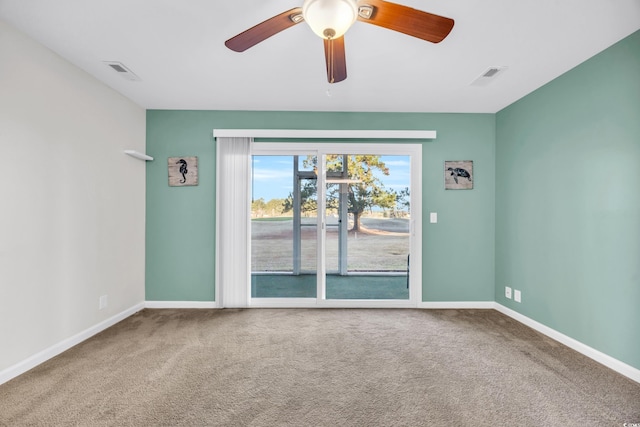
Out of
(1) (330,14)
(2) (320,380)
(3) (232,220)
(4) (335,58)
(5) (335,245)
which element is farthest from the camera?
(5) (335,245)

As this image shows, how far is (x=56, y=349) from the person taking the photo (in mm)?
2303

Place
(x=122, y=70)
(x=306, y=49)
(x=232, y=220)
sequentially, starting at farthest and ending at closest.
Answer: (x=232, y=220) < (x=122, y=70) < (x=306, y=49)

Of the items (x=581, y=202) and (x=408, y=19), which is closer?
(x=408, y=19)

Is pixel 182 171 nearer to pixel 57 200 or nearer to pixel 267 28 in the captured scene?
pixel 57 200

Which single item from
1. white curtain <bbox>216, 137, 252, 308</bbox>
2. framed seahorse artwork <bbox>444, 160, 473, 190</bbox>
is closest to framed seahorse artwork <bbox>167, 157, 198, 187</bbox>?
white curtain <bbox>216, 137, 252, 308</bbox>

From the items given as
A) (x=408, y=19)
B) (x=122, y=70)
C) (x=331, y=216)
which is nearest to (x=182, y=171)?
(x=122, y=70)

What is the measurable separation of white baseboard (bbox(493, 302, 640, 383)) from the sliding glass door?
1.15 m

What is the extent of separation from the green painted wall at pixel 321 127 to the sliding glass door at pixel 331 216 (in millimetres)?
301

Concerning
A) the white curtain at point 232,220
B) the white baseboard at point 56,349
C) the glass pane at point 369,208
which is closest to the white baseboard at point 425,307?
the white baseboard at point 56,349

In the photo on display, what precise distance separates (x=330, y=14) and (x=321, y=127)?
2166 mm

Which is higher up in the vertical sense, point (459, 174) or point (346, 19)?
point (346, 19)

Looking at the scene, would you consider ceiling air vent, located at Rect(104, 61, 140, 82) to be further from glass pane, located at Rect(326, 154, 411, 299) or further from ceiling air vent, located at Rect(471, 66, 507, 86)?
ceiling air vent, located at Rect(471, 66, 507, 86)

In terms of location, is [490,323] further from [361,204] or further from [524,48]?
[524,48]

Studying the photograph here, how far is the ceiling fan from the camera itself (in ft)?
4.24
